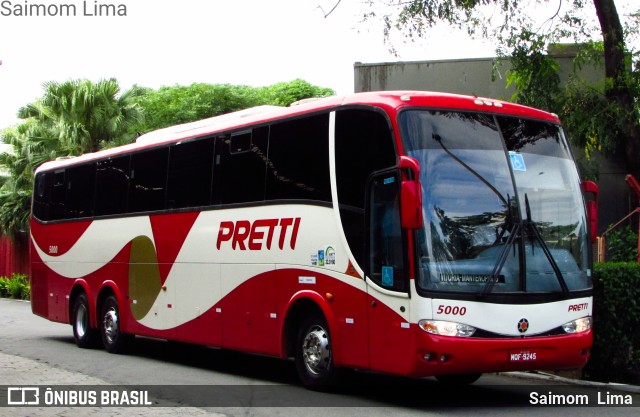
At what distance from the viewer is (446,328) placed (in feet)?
32.9

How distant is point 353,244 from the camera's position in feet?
36.5

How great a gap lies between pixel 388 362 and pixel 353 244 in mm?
1439

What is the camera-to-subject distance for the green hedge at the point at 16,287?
4050 cm

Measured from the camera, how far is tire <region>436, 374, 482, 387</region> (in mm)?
12406

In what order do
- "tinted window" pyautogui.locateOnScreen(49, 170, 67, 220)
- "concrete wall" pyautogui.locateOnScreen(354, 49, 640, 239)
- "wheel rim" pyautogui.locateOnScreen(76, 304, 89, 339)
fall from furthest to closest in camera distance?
"concrete wall" pyautogui.locateOnScreen(354, 49, 640, 239) < "tinted window" pyautogui.locateOnScreen(49, 170, 67, 220) < "wheel rim" pyautogui.locateOnScreen(76, 304, 89, 339)

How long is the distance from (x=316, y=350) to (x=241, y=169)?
3120 mm

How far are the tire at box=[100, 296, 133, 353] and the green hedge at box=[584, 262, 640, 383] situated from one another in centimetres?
843

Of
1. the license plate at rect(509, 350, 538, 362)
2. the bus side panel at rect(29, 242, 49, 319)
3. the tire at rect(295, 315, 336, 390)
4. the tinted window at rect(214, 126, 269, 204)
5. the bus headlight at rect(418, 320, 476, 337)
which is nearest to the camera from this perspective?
the bus headlight at rect(418, 320, 476, 337)

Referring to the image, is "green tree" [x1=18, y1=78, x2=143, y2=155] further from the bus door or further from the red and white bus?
the bus door

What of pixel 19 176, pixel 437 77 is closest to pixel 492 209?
pixel 437 77

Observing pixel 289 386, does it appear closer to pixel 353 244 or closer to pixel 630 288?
pixel 353 244

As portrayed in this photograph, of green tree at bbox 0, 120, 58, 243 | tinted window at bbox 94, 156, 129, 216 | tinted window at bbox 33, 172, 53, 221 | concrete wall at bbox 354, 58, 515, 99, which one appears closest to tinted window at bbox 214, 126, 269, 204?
tinted window at bbox 94, 156, 129, 216

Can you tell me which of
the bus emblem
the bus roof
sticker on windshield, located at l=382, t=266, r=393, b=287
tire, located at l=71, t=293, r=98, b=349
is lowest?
tire, located at l=71, t=293, r=98, b=349

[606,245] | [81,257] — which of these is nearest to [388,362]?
[81,257]
